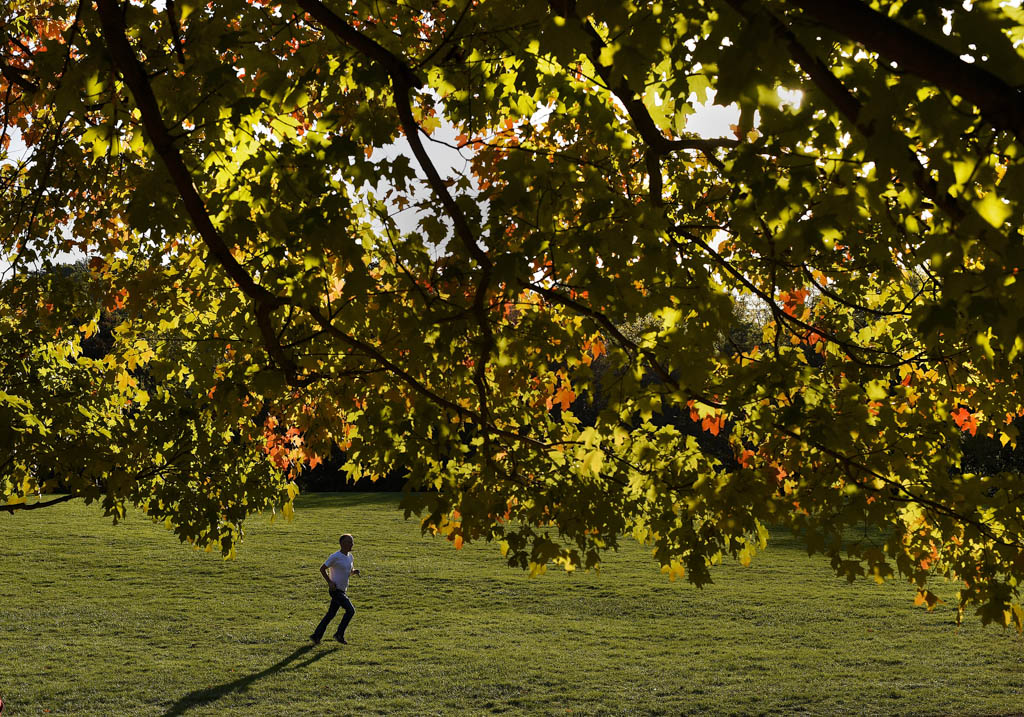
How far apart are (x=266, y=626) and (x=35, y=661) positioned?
11.8ft

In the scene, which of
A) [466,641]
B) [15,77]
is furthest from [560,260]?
[466,641]

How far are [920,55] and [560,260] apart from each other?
259 cm

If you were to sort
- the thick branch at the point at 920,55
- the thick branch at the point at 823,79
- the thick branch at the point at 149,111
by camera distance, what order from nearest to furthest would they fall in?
1. the thick branch at the point at 920,55
2. the thick branch at the point at 823,79
3. the thick branch at the point at 149,111

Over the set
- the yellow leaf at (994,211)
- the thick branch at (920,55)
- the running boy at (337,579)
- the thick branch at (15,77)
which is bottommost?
the running boy at (337,579)

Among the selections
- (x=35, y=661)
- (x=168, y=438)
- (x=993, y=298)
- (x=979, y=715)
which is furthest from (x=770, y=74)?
(x=35, y=661)

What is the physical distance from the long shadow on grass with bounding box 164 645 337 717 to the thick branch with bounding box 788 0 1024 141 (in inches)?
445

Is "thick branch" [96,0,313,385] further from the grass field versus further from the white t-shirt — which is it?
the white t-shirt

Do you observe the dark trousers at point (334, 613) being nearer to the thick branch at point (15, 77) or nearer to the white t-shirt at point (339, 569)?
the white t-shirt at point (339, 569)

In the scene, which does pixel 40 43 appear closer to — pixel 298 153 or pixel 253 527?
pixel 298 153

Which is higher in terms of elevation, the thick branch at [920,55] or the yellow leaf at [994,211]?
the thick branch at [920,55]

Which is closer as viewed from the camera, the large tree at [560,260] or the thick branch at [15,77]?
the large tree at [560,260]

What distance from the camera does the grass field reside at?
461 inches

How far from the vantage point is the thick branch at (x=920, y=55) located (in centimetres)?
279

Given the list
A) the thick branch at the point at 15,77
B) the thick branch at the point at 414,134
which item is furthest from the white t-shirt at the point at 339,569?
the thick branch at the point at 414,134
